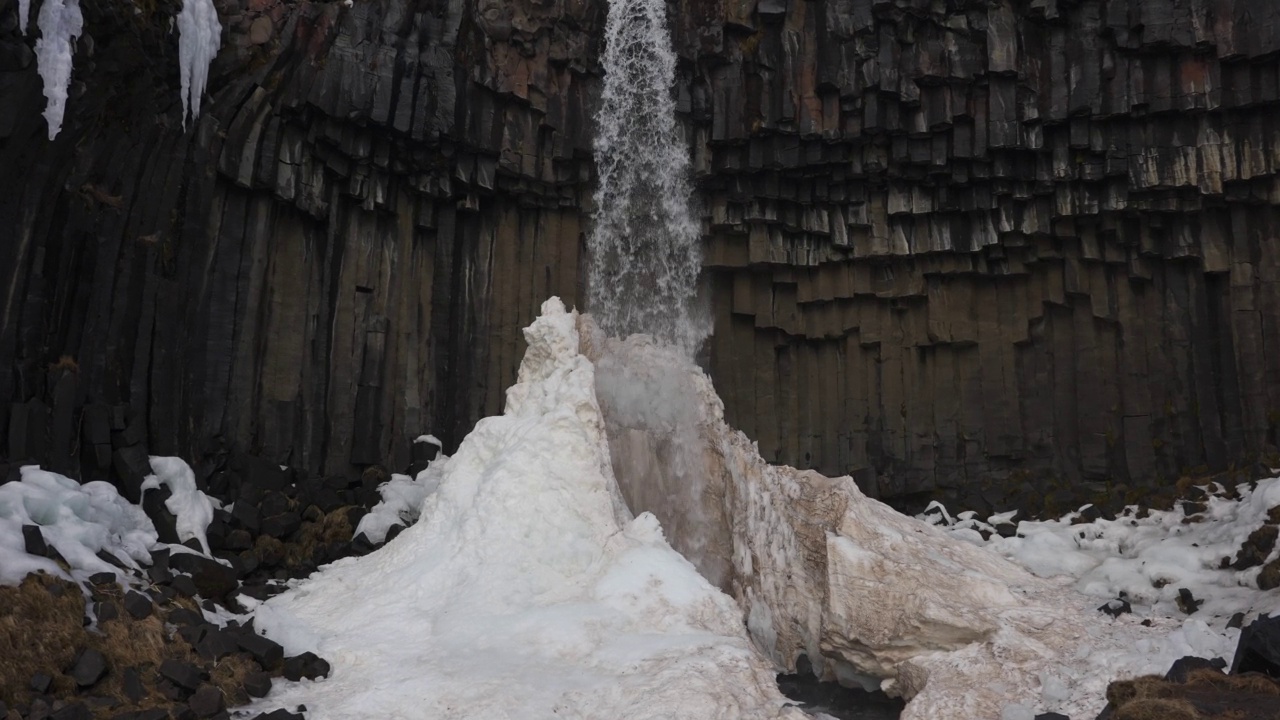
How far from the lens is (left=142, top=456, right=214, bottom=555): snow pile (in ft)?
54.1

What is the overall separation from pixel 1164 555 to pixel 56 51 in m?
16.9

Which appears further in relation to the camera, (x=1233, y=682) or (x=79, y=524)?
(x=79, y=524)

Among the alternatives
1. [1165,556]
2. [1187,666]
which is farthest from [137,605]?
[1165,556]

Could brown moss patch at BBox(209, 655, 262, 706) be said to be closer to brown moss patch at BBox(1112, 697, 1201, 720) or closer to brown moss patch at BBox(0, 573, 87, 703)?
brown moss patch at BBox(0, 573, 87, 703)

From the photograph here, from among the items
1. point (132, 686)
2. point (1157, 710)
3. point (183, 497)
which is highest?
point (183, 497)

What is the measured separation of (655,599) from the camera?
11.8 meters

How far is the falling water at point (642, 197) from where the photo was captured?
84.1 ft

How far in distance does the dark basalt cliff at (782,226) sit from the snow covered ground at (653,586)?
521 cm

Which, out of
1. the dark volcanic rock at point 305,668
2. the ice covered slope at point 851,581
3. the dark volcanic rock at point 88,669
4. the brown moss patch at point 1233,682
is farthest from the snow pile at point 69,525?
the brown moss patch at point 1233,682

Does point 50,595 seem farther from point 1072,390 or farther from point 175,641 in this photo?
point 1072,390

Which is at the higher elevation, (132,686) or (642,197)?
(642,197)

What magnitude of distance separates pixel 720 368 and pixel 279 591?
1328 cm

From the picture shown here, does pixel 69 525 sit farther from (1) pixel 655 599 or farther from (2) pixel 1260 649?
(2) pixel 1260 649

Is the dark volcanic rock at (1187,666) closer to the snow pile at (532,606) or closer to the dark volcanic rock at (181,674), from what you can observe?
the snow pile at (532,606)
